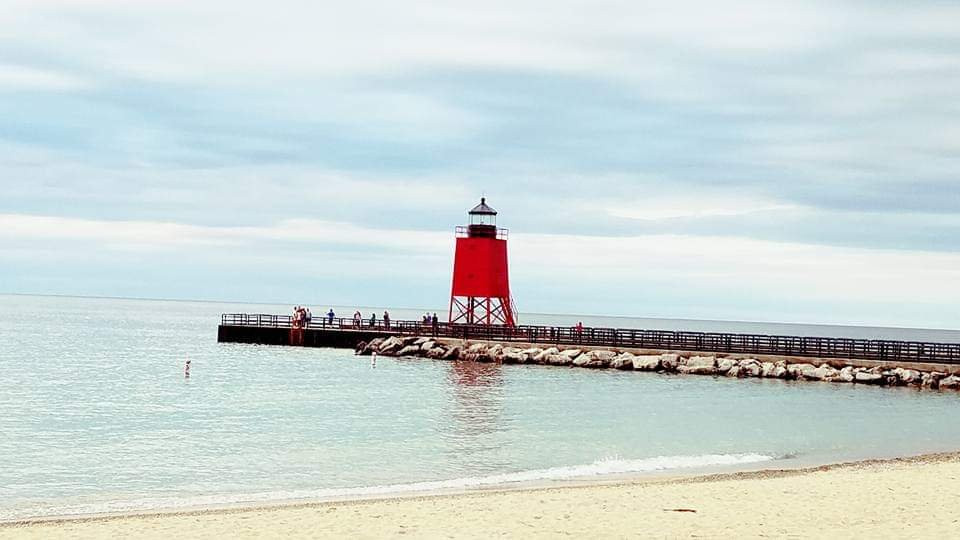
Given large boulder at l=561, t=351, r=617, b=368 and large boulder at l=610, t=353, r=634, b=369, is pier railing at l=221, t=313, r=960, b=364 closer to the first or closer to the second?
large boulder at l=561, t=351, r=617, b=368

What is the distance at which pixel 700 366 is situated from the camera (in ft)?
162

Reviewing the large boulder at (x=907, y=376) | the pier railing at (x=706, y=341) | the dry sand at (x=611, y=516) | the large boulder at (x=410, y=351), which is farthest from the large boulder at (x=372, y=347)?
the dry sand at (x=611, y=516)

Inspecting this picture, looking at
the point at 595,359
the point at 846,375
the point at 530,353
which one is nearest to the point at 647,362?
the point at 595,359

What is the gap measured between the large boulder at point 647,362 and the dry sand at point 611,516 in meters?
31.9

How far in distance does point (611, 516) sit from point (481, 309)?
152ft

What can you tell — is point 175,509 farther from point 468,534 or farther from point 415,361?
point 415,361

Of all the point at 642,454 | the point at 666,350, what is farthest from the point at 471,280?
the point at 642,454

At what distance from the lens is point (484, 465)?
73.1ft

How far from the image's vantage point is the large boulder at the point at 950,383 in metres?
42.9

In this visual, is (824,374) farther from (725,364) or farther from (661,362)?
(661,362)

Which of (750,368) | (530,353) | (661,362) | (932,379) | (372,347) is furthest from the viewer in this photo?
(372,347)

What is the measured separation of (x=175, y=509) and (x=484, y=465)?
274 inches

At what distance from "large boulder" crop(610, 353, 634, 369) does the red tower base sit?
991 centimetres

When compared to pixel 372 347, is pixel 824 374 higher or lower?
lower
